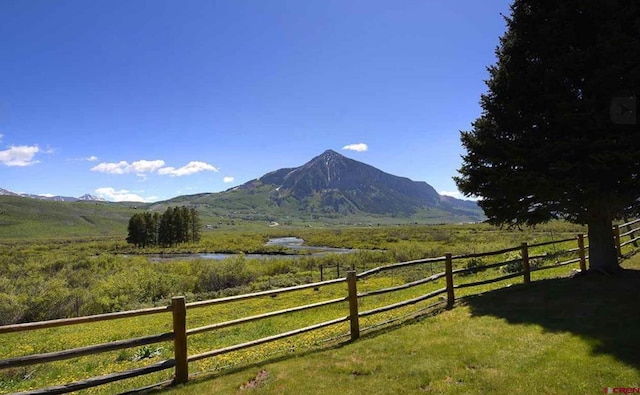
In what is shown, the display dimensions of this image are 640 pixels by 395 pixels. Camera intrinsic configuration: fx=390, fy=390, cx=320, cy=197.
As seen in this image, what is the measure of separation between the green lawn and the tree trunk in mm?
3082

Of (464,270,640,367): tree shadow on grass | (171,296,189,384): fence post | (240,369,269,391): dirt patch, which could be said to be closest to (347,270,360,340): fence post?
(240,369,269,391): dirt patch

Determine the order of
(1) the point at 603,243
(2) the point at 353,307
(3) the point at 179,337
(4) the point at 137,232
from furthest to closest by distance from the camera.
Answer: (4) the point at 137,232
(1) the point at 603,243
(2) the point at 353,307
(3) the point at 179,337

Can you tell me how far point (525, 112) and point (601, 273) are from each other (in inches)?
227

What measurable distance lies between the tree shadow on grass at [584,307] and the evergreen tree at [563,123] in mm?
1933

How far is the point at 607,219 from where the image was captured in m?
12.9

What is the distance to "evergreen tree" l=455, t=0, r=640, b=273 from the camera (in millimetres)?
11211

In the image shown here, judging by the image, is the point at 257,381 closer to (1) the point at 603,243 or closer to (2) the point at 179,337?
(2) the point at 179,337

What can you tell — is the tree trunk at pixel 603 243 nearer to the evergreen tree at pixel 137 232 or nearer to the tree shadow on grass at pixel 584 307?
the tree shadow on grass at pixel 584 307

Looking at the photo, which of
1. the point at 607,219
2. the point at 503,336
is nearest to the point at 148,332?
the point at 503,336

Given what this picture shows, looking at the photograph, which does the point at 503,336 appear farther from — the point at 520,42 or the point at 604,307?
the point at 520,42

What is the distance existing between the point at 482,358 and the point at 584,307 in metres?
4.26

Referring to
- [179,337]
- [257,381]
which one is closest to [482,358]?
[257,381]

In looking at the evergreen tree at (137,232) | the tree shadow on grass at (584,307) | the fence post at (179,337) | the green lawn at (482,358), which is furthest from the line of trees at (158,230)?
the fence post at (179,337)

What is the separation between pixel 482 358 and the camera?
689 cm
